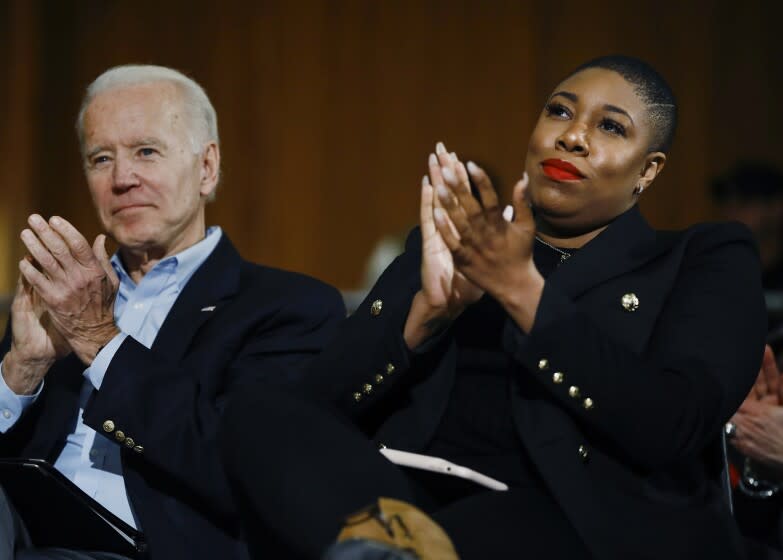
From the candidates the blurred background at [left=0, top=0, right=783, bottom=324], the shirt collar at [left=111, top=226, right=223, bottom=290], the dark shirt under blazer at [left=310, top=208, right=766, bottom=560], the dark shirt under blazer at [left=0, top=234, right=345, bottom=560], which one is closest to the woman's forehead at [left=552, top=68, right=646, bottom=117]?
the dark shirt under blazer at [left=310, top=208, right=766, bottom=560]

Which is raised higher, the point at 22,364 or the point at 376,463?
the point at 376,463

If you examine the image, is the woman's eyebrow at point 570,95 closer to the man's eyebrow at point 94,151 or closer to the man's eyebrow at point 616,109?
the man's eyebrow at point 616,109

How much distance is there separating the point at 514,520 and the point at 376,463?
0.22 m

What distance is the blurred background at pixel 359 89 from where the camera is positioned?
169 inches

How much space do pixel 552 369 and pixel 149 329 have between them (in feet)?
2.93

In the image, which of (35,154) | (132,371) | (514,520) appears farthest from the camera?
(35,154)

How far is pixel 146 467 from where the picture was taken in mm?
1784

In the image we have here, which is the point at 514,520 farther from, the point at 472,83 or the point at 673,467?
the point at 472,83

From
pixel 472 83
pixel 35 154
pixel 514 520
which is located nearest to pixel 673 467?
pixel 514 520

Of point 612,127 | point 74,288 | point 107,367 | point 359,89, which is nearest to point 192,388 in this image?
point 107,367

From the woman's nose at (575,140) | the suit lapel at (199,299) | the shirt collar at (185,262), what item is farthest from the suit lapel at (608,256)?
the shirt collar at (185,262)

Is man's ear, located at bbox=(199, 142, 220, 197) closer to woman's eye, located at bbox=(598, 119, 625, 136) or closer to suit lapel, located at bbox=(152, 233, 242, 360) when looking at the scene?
suit lapel, located at bbox=(152, 233, 242, 360)

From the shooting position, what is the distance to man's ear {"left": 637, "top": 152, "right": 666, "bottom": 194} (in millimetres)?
1703

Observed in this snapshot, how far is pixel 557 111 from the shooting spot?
1.69m
